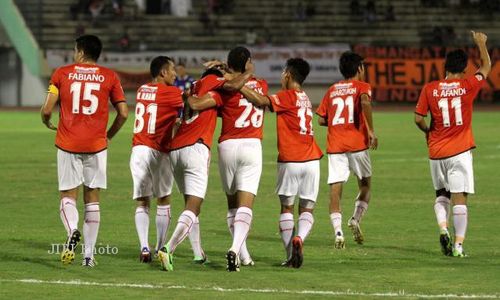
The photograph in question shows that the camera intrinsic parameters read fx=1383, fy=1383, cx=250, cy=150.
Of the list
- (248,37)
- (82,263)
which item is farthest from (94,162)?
(248,37)

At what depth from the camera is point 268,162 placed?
96.6 ft

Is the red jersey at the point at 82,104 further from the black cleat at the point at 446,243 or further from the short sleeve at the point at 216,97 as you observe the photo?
the black cleat at the point at 446,243

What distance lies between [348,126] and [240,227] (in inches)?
133

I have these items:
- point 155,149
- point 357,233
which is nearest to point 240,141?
point 155,149

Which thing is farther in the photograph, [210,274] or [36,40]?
[36,40]

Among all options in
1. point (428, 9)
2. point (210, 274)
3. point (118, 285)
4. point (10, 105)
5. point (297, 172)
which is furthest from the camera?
point (428, 9)

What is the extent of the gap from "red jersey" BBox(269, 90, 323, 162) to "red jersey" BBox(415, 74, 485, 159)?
157cm

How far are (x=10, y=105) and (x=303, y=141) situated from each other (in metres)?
45.2

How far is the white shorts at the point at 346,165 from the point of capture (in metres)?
16.1

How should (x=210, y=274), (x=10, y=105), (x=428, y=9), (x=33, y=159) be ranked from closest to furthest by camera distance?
(x=210, y=274)
(x=33, y=159)
(x=10, y=105)
(x=428, y=9)

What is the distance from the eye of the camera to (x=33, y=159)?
30141 mm

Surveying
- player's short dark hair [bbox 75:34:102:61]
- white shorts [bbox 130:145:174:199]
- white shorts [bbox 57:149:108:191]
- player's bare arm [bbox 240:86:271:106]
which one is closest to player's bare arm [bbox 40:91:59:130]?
white shorts [bbox 57:149:108:191]

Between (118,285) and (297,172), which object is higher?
(297,172)

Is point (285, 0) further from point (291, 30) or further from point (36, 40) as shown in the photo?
Answer: point (36, 40)
